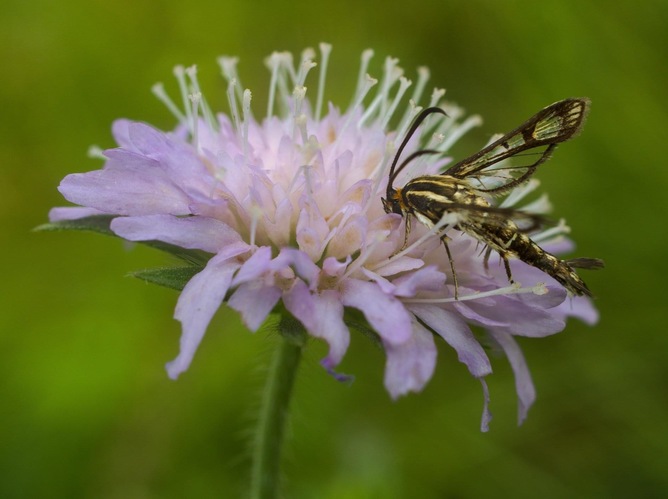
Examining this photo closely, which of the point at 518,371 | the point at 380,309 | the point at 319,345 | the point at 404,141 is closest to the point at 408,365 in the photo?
the point at 380,309

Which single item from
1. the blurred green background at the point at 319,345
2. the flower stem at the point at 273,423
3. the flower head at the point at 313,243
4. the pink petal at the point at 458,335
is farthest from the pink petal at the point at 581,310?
the blurred green background at the point at 319,345

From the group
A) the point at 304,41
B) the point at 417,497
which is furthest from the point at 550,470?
the point at 304,41

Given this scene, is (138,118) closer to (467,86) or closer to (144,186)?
(467,86)

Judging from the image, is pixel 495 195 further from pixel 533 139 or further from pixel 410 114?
pixel 410 114

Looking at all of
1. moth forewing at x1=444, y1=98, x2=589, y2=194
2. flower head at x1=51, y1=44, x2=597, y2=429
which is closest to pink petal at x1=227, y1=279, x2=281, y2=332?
flower head at x1=51, y1=44, x2=597, y2=429

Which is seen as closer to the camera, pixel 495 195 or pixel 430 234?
pixel 430 234

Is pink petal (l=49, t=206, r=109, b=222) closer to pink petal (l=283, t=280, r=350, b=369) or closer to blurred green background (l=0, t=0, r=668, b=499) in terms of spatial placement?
pink petal (l=283, t=280, r=350, b=369)

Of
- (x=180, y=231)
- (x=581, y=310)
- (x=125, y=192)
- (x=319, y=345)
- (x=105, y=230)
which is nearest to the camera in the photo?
(x=180, y=231)
